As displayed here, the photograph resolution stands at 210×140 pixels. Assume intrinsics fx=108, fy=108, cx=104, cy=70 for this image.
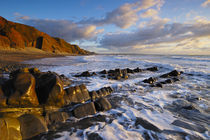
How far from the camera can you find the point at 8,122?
195 centimetres

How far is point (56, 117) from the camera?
2.62m

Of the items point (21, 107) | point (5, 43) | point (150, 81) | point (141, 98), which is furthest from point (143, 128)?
point (5, 43)

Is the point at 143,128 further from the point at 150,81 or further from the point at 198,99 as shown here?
the point at 150,81

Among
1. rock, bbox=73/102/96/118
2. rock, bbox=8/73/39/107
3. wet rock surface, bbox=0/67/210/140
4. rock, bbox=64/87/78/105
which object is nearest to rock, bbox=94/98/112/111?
wet rock surface, bbox=0/67/210/140

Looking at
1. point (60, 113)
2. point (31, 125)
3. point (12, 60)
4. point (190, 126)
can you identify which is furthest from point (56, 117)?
point (12, 60)

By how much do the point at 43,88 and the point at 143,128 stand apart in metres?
2.63

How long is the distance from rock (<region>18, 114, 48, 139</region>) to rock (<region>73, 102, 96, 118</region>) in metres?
0.74

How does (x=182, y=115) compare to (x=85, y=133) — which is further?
(x=182, y=115)

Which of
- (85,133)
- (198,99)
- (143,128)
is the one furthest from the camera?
(198,99)

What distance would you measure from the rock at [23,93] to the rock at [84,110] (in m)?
0.96

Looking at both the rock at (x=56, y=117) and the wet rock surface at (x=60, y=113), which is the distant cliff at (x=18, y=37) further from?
the rock at (x=56, y=117)

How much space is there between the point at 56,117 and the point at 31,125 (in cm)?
52

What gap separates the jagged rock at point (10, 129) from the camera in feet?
6.00

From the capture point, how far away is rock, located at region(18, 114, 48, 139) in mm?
2107
